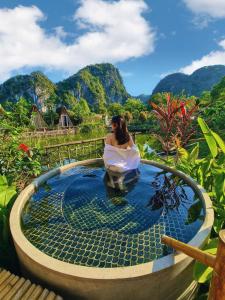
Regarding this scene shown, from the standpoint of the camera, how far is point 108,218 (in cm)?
242

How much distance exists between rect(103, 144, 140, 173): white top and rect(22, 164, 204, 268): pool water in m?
0.23

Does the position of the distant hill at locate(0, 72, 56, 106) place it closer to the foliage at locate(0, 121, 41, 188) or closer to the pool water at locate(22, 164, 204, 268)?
the foliage at locate(0, 121, 41, 188)

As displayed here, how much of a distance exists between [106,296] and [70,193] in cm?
159

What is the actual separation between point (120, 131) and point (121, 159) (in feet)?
1.50

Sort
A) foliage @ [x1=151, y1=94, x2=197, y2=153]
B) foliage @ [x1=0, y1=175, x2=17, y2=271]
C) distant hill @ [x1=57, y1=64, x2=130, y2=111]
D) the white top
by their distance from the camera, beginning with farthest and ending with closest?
distant hill @ [x1=57, y1=64, x2=130, y2=111] → foliage @ [x1=151, y1=94, x2=197, y2=153] → the white top → foliage @ [x1=0, y1=175, x2=17, y2=271]

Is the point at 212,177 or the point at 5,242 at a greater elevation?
the point at 212,177

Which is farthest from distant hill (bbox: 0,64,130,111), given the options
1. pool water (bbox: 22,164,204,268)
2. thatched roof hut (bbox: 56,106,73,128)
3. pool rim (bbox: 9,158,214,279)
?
Answer: pool rim (bbox: 9,158,214,279)

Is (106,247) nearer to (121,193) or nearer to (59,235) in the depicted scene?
(59,235)

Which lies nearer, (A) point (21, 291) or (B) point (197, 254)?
(B) point (197, 254)

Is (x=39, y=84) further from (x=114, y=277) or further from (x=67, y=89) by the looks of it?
(x=114, y=277)

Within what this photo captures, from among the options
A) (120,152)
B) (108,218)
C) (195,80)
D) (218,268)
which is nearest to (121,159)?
(120,152)

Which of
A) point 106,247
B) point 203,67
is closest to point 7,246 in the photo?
point 106,247

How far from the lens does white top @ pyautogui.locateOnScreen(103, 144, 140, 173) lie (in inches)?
138

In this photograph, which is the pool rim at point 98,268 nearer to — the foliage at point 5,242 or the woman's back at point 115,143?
the foliage at point 5,242
